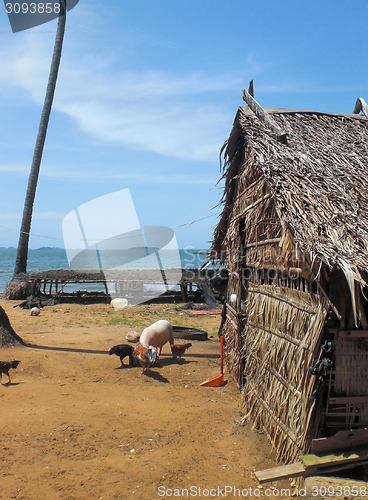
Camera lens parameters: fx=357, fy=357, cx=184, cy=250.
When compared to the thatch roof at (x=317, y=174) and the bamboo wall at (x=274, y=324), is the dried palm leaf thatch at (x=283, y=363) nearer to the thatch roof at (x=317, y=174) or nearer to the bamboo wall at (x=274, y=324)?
the bamboo wall at (x=274, y=324)

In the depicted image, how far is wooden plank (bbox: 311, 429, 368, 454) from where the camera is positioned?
13.6 ft

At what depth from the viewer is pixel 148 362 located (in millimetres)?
8148

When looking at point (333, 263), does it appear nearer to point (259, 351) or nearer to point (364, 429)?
point (364, 429)

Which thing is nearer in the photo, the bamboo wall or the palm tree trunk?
the bamboo wall

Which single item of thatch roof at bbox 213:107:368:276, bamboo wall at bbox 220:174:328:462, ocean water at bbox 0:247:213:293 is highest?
thatch roof at bbox 213:107:368:276

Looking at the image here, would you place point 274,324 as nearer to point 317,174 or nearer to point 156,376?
point 317,174

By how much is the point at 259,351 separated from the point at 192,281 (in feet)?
42.5

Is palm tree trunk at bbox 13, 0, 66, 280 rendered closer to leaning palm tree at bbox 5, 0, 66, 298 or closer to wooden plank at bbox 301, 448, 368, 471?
leaning palm tree at bbox 5, 0, 66, 298

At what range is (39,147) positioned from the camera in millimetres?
17141

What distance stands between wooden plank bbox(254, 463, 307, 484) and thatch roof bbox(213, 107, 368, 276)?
93.2 inches

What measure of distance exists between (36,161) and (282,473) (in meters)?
17.0

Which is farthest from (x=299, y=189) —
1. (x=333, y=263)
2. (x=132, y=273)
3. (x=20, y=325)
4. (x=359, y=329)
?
(x=132, y=273)

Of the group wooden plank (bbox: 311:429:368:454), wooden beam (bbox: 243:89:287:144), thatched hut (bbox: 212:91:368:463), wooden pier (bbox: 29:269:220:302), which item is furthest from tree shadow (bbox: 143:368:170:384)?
wooden pier (bbox: 29:269:220:302)

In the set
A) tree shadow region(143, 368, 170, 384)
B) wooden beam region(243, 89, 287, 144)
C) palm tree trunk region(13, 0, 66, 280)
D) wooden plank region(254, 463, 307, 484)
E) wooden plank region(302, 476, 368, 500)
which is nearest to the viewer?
wooden plank region(302, 476, 368, 500)
